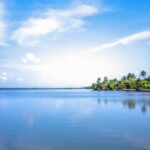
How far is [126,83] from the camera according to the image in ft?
415

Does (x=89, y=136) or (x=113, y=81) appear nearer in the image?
(x=89, y=136)

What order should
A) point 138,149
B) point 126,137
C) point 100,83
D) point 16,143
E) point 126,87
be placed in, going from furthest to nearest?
point 100,83 → point 126,87 → point 126,137 → point 16,143 → point 138,149

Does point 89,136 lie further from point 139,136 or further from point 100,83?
point 100,83

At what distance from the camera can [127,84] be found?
4966 inches

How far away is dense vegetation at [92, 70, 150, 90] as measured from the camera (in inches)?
4492

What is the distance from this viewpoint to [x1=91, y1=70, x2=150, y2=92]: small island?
114 metres

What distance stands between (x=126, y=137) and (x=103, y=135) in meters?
1.38

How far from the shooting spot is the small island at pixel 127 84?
113794mm

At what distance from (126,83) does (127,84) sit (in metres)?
0.60

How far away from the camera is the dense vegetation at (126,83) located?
114m

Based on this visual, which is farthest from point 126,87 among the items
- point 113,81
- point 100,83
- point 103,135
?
point 103,135

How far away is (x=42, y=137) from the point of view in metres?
15.6

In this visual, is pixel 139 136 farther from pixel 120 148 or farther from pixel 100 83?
pixel 100 83

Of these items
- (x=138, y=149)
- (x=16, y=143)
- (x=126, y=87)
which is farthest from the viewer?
(x=126, y=87)
